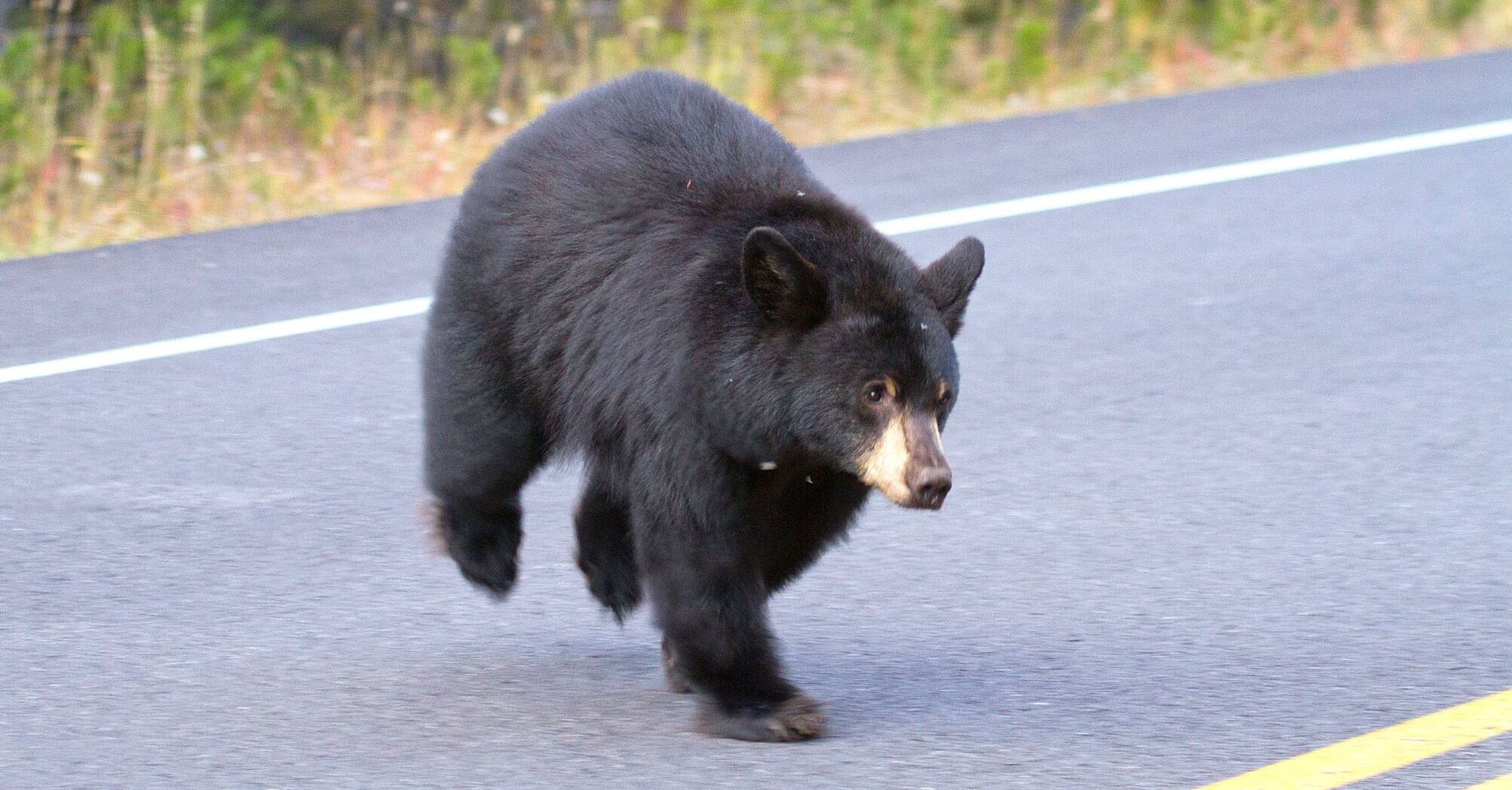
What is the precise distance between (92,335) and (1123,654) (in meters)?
3.87

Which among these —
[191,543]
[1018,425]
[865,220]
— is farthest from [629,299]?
[1018,425]

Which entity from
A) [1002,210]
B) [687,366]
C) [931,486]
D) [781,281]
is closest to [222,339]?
[1002,210]

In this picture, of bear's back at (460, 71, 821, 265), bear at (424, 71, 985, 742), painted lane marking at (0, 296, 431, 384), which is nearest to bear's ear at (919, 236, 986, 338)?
bear at (424, 71, 985, 742)

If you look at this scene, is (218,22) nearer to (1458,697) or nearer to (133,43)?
(133,43)

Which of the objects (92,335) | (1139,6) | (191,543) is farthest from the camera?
(1139,6)

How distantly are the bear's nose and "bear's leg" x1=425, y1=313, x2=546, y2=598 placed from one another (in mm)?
965

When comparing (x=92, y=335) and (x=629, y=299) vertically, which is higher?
(x=629, y=299)

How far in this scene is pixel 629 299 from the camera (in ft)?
13.0

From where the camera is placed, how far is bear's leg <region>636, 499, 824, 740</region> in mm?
3762

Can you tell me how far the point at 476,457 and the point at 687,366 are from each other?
0.71 m

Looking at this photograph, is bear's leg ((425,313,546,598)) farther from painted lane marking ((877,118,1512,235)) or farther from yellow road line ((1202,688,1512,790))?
painted lane marking ((877,118,1512,235))

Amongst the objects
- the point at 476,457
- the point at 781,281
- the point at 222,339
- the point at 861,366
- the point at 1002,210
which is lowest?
the point at 1002,210

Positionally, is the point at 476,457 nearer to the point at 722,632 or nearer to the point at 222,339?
the point at 722,632

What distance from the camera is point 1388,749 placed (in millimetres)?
3832
